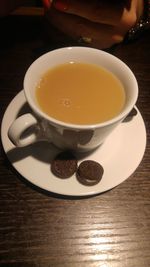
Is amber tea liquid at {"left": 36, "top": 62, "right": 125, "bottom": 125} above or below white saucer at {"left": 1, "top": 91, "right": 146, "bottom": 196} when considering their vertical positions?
above

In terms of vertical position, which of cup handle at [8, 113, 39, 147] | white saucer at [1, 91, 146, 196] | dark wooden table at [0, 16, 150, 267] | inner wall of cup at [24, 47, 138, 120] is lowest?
dark wooden table at [0, 16, 150, 267]

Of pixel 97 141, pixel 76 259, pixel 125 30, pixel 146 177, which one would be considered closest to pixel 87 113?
pixel 97 141

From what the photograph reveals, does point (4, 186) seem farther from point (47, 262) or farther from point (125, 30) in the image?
point (125, 30)

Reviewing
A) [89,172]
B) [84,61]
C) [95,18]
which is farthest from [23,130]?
[95,18]

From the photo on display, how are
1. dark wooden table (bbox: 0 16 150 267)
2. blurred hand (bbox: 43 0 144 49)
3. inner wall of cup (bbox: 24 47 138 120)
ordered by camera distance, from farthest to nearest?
blurred hand (bbox: 43 0 144 49) → inner wall of cup (bbox: 24 47 138 120) → dark wooden table (bbox: 0 16 150 267)

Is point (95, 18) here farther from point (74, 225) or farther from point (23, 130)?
point (74, 225)

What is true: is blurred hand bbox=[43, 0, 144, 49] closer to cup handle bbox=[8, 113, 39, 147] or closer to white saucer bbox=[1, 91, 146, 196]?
white saucer bbox=[1, 91, 146, 196]

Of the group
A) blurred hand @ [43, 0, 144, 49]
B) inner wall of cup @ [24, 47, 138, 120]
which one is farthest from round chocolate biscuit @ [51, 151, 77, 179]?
blurred hand @ [43, 0, 144, 49]
